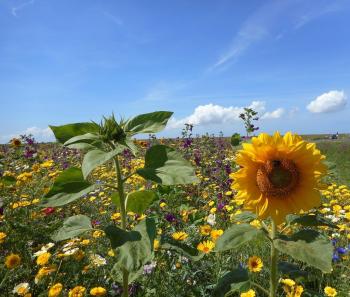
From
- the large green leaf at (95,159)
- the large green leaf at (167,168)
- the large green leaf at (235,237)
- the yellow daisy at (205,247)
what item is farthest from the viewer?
the yellow daisy at (205,247)

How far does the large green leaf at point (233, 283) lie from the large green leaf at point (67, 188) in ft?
2.52

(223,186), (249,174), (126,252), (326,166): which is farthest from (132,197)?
(223,186)

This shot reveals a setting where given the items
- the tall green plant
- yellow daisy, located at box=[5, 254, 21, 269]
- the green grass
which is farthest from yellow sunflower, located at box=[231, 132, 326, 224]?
the green grass

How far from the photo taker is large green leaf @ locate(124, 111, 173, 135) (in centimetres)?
165

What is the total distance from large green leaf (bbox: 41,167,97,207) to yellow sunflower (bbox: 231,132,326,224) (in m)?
0.72

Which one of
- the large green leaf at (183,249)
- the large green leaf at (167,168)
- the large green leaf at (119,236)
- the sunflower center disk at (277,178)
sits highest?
the large green leaf at (167,168)

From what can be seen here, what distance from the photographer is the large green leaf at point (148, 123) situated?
5.40 feet

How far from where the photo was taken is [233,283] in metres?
1.74

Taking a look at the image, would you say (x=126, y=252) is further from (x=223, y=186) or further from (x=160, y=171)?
(x=223, y=186)

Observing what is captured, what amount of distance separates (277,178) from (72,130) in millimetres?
1029

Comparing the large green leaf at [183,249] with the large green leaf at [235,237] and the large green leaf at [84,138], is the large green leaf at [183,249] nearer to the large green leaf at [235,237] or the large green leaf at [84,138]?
the large green leaf at [235,237]

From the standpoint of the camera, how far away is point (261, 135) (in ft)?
5.77

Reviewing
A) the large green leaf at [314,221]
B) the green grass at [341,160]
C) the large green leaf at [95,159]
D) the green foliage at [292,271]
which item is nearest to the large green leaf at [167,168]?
the large green leaf at [95,159]

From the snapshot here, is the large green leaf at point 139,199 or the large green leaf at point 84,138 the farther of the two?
the large green leaf at point 139,199
